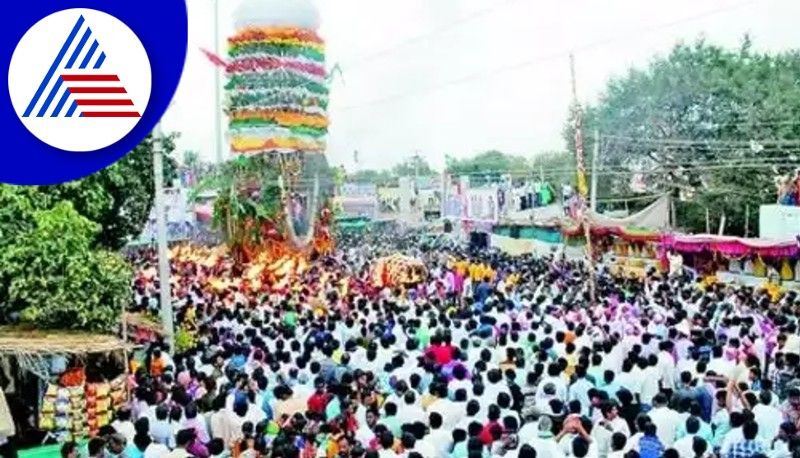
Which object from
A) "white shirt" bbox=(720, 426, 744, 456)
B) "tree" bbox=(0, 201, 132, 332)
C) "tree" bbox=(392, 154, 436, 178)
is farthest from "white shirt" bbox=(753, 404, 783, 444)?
"tree" bbox=(392, 154, 436, 178)

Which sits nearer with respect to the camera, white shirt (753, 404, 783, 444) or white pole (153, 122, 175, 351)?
white shirt (753, 404, 783, 444)

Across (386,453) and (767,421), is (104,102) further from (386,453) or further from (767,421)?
(767,421)

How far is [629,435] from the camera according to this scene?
340 inches

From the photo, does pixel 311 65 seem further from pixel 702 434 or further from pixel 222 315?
pixel 702 434

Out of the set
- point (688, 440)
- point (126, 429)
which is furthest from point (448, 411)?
point (126, 429)

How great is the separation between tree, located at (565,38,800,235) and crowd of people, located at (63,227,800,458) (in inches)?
563

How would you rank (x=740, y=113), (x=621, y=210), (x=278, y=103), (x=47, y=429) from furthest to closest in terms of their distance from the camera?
(x=621, y=210) < (x=740, y=113) < (x=278, y=103) < (x=47, y=429)

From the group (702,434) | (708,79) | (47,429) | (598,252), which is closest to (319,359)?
(47,429)

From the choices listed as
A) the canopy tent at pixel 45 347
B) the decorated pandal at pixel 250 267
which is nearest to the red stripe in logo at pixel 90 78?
the canopy tent at pixel 45 347

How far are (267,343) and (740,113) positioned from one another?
24784 mm

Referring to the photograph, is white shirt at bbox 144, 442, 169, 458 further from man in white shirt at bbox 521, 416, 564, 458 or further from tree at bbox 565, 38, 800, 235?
tree at bbox 565, 38, 800, 235

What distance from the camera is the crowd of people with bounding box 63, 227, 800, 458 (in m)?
8.29

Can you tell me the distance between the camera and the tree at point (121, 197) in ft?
49.2

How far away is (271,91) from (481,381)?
1997 cm
